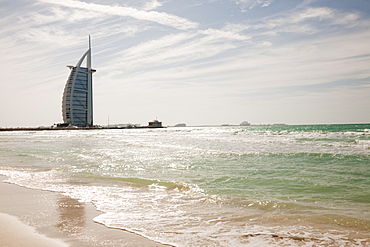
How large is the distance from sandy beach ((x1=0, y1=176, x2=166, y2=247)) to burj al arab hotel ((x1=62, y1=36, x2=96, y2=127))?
134m

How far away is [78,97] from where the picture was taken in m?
134

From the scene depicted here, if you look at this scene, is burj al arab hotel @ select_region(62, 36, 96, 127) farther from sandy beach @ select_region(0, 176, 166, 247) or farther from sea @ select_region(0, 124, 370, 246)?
sandy beach @ select_region(0, 176, 166, 247)


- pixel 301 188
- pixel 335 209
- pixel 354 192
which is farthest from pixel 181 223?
pixel 354 192

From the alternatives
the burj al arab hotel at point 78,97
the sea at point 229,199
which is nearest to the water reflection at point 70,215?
the sea at point 229,199

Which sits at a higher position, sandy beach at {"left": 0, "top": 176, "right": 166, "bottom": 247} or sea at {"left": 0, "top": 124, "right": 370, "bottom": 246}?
sandy beach at {"left": 0, "top": 176, "right": 166, "bottom": 247}

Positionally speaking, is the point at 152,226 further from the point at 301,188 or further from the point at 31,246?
the point at 301,188

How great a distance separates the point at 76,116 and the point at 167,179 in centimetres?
13477

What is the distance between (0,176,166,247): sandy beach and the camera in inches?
169

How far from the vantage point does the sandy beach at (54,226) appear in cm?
428

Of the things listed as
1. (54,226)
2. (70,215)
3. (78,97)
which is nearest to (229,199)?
(70,215)

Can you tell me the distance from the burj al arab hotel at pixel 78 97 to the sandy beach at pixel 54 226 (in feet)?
438

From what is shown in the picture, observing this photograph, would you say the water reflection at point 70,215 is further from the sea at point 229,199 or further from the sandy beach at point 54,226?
the sea at point 229,199

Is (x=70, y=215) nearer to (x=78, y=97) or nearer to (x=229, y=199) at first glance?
(x=229, y=199)

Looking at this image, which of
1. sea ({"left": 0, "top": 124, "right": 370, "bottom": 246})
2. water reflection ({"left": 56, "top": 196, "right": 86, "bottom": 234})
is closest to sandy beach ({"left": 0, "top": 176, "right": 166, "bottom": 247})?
water reflection ({"left": 56, "top": 196, "right": 86, "bottom": 234})
